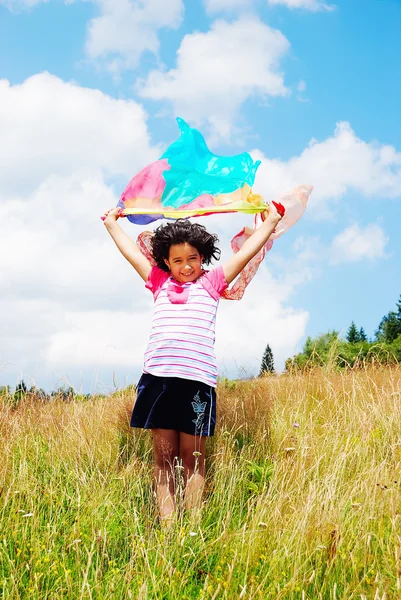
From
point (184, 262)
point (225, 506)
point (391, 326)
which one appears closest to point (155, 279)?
point (184, 262)

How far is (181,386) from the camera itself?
415 cm

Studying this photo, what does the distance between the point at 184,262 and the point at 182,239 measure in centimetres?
17

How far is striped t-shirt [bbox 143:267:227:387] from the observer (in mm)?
4145

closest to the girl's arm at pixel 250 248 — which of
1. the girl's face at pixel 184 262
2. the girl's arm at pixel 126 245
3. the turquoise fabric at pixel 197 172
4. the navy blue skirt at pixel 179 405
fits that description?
the girl's face at pixel 184 262

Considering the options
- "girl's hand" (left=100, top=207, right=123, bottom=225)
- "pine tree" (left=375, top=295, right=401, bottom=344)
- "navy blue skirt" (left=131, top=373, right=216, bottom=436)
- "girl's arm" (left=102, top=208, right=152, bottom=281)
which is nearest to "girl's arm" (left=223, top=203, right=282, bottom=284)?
"girl's arm" (left=102, top=208, right=152, bottom=281)

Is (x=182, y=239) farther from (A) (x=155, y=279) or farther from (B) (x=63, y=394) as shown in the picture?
(B) (x=63, y=394)

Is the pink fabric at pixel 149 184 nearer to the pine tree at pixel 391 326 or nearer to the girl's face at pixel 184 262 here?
the girl's face at pixel 184 262

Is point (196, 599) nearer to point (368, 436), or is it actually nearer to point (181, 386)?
point (181, 386)

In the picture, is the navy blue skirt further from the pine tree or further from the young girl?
the pine tree

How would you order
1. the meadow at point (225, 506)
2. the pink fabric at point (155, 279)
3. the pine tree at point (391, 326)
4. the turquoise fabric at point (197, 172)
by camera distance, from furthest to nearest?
the pine tree at point (391, 326), the turquoise fabric at point (197, 172), the pink fabric at point (155, 279), the meadow at point (225, 506)

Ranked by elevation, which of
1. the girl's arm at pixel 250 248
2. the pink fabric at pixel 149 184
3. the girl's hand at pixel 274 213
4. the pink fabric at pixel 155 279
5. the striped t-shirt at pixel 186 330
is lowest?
the striped t-shirt at pixel 186 330

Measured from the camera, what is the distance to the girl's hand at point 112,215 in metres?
4.95

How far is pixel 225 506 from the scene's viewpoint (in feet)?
13.8

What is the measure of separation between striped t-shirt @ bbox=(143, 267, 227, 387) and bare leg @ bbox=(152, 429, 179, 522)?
45 centimetres
